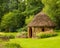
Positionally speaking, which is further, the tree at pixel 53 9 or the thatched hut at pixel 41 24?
the tree at pixel 53 9

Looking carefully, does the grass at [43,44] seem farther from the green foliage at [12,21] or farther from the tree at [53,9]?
the green foliage at [12,21]

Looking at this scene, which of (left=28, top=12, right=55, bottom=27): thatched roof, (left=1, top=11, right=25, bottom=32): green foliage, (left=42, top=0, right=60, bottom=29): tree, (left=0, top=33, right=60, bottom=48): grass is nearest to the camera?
(left=0, top=33, right=60, bottom=48): grass

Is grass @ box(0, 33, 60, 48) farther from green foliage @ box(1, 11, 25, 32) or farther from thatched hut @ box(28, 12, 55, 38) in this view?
green foliage @ box(1, 11, 25, 32)

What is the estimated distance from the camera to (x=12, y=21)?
198ft

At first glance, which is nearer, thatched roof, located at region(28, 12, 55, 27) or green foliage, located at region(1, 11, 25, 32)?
thatched roof, located at region(28, 12, 55, 27)

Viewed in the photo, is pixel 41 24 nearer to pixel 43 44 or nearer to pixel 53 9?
pixel 53 9

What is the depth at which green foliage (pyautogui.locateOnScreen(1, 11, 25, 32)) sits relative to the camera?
2346 inches

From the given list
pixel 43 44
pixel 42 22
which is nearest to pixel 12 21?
pixel 42 22

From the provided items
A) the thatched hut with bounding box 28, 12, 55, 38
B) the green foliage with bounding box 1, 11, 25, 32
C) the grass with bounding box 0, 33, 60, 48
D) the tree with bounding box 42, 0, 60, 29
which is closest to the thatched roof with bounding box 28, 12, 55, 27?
the thatched hut with bounding box 28, 12, 55, 38

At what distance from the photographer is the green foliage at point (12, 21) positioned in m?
59.6

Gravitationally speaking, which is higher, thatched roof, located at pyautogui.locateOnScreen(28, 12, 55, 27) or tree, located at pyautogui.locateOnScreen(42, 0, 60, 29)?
tree, located at pyautogui.locateOnScreen(42, 0, 60, 29)

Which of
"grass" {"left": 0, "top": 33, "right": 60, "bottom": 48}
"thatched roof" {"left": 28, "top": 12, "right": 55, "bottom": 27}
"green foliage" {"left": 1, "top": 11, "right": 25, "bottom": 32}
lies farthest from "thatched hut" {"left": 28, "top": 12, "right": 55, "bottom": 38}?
"green foliage" {"left": 1, "top": 11, "right": 25, "bottom": 32}

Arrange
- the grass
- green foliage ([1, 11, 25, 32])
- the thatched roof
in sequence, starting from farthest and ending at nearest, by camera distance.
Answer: green foliage ([1, 11, 25, 32]) → the thatched roof → the grass

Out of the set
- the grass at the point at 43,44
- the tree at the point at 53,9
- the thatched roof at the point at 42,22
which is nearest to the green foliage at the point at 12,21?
the tree at the point at 53,9
